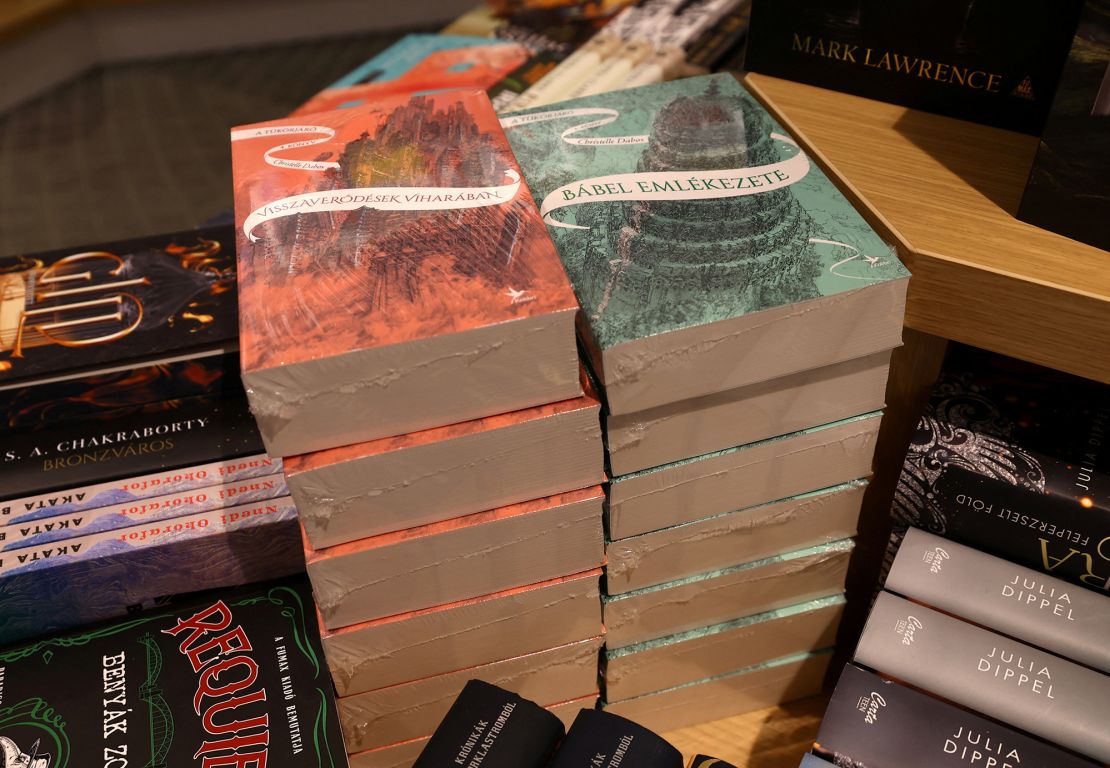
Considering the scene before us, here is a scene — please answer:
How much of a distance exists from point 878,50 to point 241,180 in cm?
56

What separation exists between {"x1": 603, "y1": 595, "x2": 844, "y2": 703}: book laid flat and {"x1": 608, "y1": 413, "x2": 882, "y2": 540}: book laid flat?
0.52ft

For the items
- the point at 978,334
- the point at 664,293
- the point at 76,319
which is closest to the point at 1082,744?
the point at 978,334

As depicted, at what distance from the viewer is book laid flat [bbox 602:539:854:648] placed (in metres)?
0.79

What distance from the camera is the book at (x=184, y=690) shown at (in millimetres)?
746

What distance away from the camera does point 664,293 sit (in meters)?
0.62

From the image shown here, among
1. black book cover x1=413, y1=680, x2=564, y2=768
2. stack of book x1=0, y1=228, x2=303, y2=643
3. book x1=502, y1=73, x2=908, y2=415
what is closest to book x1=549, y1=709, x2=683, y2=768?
black book cover x1=413, y1=680, x2=564, y2=768

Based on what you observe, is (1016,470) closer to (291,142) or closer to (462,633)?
(462,633)

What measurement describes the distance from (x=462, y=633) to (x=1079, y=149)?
1.89 ft

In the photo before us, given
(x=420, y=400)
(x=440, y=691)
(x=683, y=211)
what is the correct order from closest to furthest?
(x=420, y=400) → (x=683, y=211) → (x=440, y=691)

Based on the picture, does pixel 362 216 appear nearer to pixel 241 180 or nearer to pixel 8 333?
pixel 241 180

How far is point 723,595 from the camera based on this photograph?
820 millimetres

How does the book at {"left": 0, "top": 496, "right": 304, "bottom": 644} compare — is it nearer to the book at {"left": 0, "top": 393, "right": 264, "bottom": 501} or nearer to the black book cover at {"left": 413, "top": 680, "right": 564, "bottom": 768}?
the book at {"left": 0, "top": 393, "right": 264, "bottom": 501}

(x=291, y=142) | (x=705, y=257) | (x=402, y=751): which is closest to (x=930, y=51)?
(x=705, y=257)

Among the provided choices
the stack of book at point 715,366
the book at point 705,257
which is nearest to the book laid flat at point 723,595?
the stack of book at point 715,366
